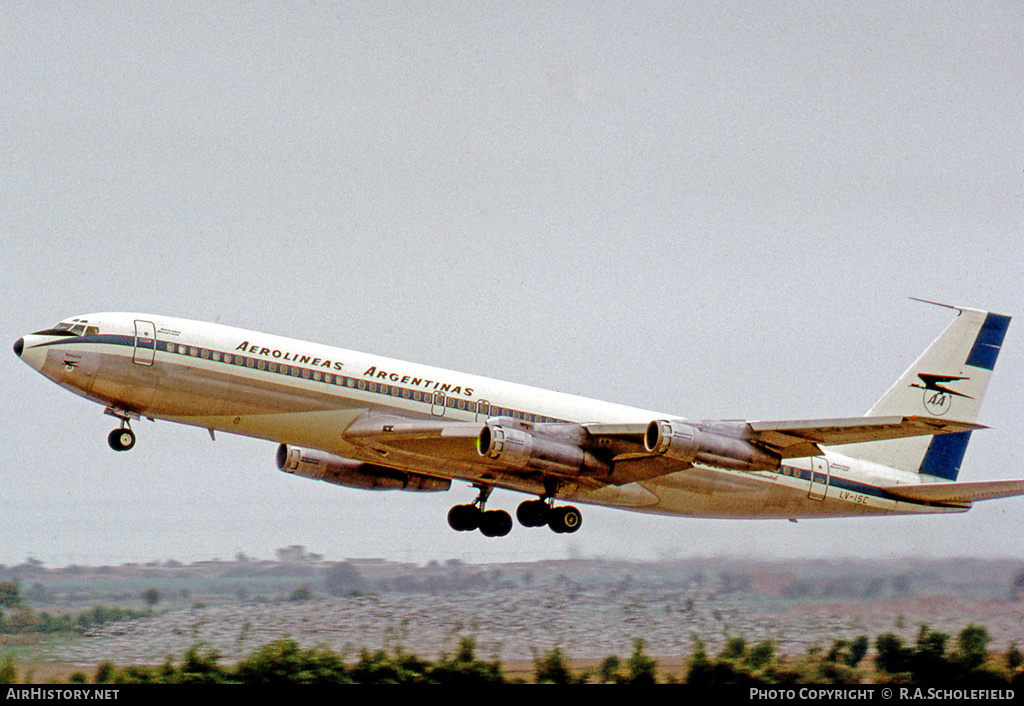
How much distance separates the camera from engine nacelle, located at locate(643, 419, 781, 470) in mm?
32469

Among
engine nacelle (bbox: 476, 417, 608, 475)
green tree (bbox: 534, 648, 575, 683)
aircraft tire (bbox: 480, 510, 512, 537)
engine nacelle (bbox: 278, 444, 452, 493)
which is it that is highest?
engine nacelle (bbox: 476, 417, 608, 475)

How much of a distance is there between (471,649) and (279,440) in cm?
754

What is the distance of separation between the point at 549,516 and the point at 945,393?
1417 cm

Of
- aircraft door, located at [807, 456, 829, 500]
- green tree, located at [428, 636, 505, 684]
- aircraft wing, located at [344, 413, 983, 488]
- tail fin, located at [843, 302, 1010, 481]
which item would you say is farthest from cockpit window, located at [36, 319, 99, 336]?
tail fin, located at [843, 302, 1010, 481]

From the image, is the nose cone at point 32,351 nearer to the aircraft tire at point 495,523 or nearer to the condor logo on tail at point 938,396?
the aircraft tire at point 495,523

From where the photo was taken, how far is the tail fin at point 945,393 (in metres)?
40.9

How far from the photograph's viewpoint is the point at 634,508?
38406 mm

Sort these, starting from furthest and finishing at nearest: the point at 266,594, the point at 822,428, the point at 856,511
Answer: the point at 856,511 → the point at 266,594 → the point at 822,428

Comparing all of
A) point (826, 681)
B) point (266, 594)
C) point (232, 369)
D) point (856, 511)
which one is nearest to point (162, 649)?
point (266, 594)

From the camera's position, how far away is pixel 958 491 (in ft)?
122

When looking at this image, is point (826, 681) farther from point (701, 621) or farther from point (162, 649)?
point (162, 649)

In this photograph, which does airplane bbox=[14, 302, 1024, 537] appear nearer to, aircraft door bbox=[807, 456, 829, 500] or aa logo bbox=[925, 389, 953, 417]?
aircraft door bbox=[807, 456, 829, 500]

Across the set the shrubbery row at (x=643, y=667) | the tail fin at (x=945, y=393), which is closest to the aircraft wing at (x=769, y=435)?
the shrubbery row at (x=643, y=667)

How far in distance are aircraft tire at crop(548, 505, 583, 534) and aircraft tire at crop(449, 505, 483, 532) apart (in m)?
3.53
